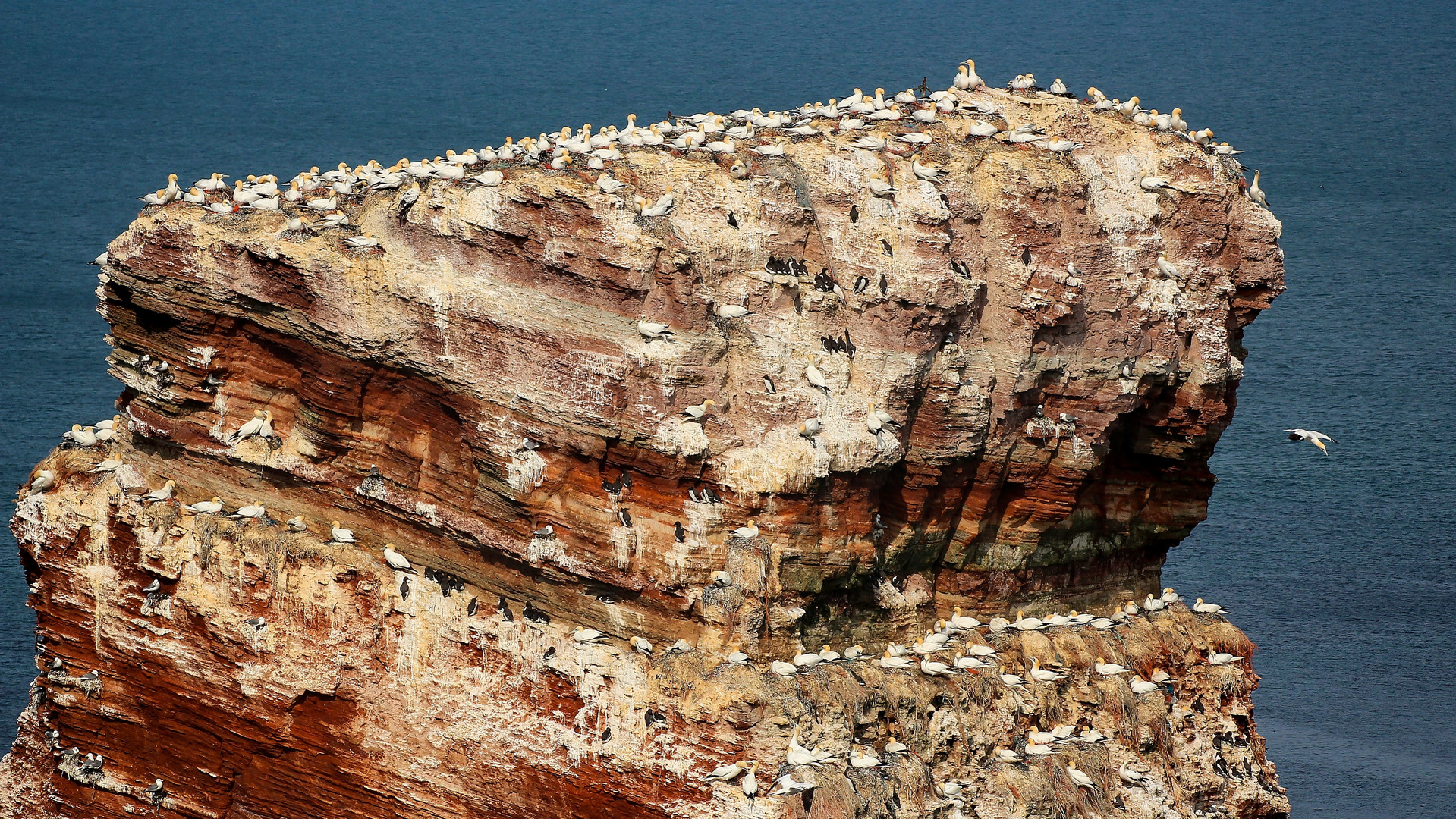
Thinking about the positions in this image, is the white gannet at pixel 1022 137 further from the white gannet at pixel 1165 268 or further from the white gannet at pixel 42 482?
the white gannet at pixel 42 482

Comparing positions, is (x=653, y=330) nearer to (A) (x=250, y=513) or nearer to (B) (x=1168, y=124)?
(A) (x=250, y=513)

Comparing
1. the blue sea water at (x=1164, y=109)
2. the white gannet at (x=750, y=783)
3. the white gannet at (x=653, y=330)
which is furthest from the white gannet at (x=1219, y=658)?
the white gannet at (x=653, y=330)

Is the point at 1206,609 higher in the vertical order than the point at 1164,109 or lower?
lower

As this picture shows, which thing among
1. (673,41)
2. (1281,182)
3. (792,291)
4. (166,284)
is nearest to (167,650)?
(166,284)

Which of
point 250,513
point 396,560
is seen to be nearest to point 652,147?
point 396,560

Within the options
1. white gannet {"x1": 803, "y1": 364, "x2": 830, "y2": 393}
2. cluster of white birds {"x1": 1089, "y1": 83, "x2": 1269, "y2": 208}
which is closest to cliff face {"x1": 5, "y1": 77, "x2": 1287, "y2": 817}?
white gannet {"x1": 803, "y1": 364, "x2": 830, "y2": 393}

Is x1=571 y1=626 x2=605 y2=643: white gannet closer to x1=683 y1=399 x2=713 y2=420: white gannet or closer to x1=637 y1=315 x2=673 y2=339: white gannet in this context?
x1=683 y1=399 x2=713 y2=420: white gannet
